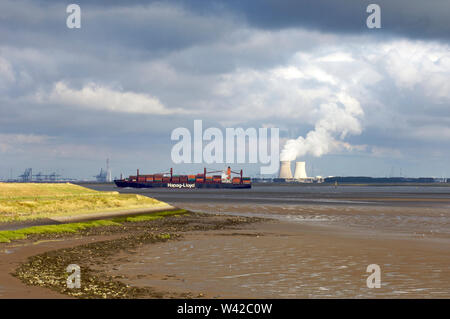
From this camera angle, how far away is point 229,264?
26547 millimetres

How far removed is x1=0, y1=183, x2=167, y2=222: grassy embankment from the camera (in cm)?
5653

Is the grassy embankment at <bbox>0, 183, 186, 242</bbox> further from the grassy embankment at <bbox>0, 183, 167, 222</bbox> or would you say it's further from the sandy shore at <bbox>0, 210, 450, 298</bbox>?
the sandy shore at <bbox>0, 210, 450, 298</bbox>

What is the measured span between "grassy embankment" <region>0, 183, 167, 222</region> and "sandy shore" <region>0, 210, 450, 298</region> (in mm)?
16077

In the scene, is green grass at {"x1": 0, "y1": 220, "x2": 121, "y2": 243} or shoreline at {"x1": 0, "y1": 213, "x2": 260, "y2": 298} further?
green grass at {"x1": 0, "y1": 220, "x2": 121, "y2": 243}

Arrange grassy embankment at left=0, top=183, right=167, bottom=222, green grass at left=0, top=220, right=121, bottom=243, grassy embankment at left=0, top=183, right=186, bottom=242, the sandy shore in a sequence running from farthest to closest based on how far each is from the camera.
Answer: grassy embankment at left=0, top=183, right=167, bottom=222
grassy embankment at left=0, top=183, right=186, bottom=242
green grass at left=0, top=220, right=121, bottom=243
the sandy shore

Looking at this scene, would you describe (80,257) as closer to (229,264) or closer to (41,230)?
(229,264)

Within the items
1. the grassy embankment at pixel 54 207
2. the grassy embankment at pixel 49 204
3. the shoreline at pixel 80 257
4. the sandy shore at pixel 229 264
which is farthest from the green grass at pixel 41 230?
the grassy embankment at pixel 49 204

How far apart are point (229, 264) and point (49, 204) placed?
139 ft

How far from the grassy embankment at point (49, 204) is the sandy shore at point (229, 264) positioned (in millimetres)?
16077

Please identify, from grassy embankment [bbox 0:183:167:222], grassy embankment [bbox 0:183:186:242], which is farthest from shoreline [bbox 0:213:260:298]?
grassy embankment [bbox 0:183:167:222]

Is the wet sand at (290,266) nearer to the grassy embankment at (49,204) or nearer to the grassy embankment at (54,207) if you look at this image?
the grassy embankment at (54,207)

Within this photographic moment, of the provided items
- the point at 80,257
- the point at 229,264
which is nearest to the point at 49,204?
the point at 80,257

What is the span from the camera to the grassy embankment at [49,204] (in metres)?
56.5
